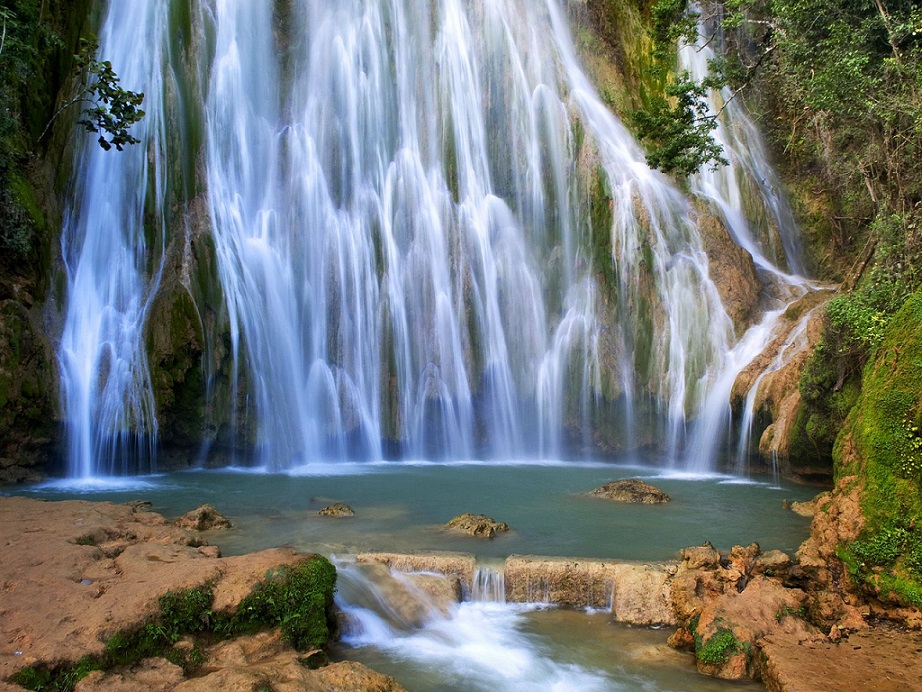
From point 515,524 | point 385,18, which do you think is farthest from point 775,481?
point 385,18

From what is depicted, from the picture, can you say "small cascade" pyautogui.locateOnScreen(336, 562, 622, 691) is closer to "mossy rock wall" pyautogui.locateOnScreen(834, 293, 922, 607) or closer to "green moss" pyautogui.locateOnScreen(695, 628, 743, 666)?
"green moss" pyautogui.locateOnScreen(695, 628, 743, 666)

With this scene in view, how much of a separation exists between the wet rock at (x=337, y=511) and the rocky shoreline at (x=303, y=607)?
2.41 metres

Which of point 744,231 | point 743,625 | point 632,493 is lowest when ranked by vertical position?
point 743,625

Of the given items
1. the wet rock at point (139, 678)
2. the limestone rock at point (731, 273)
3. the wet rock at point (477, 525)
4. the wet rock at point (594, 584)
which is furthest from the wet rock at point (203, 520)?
the limestone rock at point (731, 273)

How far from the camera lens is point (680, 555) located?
749 cm

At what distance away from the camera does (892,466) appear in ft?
21.8

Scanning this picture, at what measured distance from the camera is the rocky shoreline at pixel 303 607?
15.7 ft

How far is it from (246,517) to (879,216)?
10.4 metres

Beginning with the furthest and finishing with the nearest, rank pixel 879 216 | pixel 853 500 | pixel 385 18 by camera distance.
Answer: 1. pixel 385 18
2. pixel 879 216
3. pixel 853 500

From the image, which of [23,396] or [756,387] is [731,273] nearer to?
[756,387]

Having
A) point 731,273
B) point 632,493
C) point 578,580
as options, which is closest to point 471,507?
point 632,493

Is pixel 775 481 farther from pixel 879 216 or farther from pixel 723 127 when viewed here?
pixel 723 127

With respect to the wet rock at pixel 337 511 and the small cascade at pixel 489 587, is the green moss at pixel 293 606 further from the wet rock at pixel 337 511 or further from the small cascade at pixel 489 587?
the wet rock at pixel 337 511

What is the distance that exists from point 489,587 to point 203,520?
3884 millimetres
